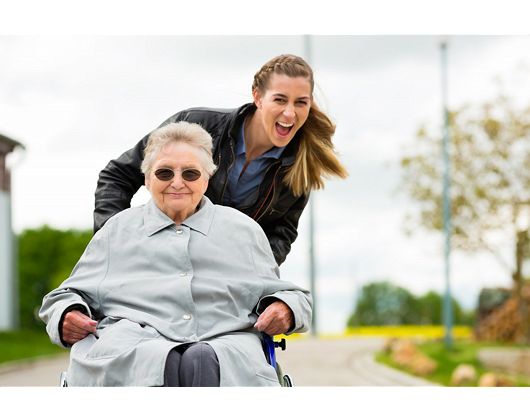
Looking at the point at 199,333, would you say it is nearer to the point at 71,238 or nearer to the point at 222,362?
the point at 222,362

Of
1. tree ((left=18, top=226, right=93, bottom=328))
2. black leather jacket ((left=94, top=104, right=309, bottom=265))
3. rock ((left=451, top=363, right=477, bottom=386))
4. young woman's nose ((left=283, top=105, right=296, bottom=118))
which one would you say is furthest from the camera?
tree ((left=18, top=226, right=93, bottom=328))

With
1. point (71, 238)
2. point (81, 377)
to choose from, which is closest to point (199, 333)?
point (81, 377)

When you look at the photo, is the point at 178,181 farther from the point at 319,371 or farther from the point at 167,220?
the point at 319,371

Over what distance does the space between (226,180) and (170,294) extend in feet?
3.09

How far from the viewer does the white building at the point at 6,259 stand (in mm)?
19234

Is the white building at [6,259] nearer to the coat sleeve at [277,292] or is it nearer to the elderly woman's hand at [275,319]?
the coat sleeve at [277,292]

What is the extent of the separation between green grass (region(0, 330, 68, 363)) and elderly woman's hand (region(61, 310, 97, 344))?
1075 centimetres

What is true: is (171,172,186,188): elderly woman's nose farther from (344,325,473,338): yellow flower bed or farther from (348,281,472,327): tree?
(348,281,472,327): tree

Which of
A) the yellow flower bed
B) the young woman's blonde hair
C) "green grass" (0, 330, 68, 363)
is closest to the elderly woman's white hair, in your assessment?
the young woman's blonde hair

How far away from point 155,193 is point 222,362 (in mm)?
721

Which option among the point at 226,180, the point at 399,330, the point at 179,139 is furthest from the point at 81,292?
the point at 399,330

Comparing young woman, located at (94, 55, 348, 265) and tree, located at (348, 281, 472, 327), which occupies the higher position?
young woman, located at (94, 55, 348, 265)

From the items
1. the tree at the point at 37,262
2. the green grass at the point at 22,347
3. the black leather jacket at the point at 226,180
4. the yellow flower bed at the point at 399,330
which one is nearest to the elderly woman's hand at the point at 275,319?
the black leather jacket at the point at 226,180

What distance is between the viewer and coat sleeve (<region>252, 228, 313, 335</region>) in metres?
2.71
